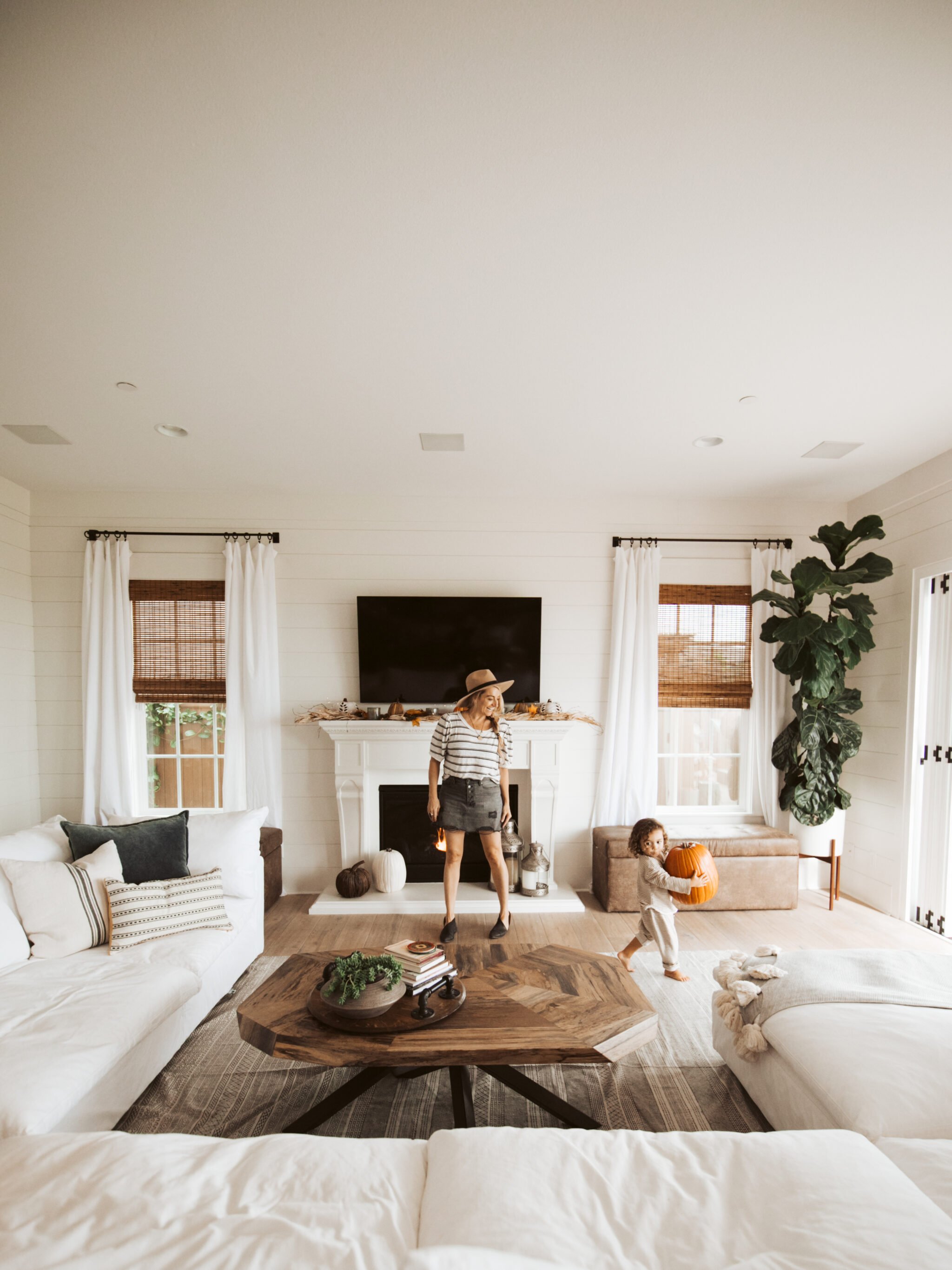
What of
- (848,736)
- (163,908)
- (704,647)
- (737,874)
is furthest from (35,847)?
(848,736)

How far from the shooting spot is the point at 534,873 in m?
4.32

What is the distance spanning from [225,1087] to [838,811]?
3908 millimetres

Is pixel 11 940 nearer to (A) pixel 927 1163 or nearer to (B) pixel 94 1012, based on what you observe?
(B) pixel 94 1012

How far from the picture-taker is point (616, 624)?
468cm

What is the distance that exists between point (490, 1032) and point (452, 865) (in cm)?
193

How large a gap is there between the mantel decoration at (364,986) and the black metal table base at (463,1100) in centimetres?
25

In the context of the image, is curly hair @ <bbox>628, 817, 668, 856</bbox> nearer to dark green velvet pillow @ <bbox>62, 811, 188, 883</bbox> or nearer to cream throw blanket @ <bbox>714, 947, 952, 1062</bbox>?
cream throw blanket @ <bbox>714, 947, 952, 1062</bbox>

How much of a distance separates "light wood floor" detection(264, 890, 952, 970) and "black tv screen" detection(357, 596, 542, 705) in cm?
146

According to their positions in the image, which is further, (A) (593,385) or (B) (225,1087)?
(A) (593,385)

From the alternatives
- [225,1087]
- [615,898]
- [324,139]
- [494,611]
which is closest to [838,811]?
[615,898]

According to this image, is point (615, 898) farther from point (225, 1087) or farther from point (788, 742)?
point (225, 1087)

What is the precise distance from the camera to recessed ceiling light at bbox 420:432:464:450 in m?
3.56

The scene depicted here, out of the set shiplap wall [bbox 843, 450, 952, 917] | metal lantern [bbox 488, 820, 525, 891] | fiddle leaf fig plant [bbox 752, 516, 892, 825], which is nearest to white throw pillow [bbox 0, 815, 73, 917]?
metal lantern [bbox 488, 820, 525, 891]

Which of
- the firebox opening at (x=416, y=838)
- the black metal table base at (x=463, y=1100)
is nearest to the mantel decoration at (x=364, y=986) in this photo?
the black metal table base at (x=463, y=1100)
